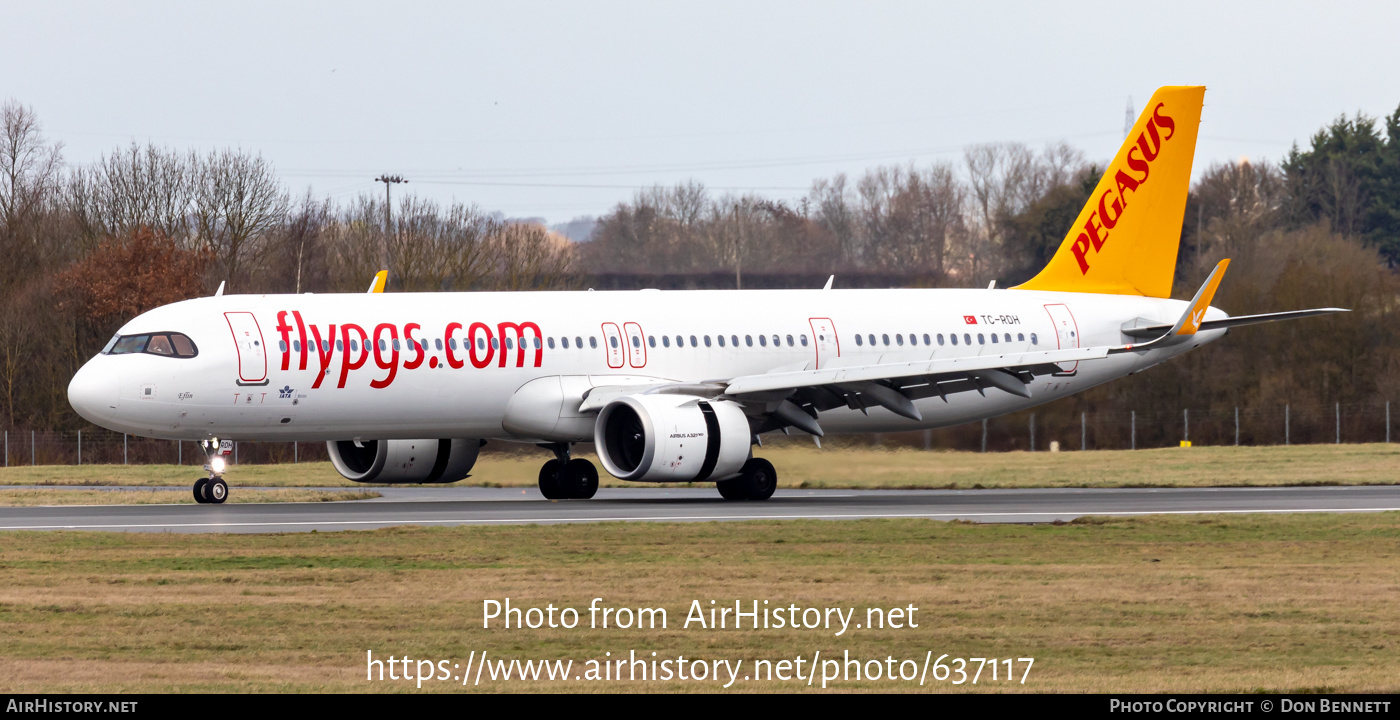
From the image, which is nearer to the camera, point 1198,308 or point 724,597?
point 724,597

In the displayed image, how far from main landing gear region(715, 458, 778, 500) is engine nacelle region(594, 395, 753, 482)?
3.75ft

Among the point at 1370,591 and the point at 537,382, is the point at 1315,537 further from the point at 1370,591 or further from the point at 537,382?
the point at 537,382

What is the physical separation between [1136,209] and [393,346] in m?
16.7

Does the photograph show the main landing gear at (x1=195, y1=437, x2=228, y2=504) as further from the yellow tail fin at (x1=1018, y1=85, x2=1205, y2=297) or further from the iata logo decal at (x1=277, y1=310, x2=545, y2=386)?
the yellow tail fin at (x1=1018, y1=85, x2=1205, y2=297)

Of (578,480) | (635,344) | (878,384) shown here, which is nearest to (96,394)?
(578,480)

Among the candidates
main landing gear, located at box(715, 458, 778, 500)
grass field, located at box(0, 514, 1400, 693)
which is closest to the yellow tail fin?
main landing gear, located at box(715, 458, 778, 500)

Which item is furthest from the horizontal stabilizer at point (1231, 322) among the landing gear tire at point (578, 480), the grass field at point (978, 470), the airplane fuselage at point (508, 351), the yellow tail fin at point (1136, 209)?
the landing gear tire at point (578, 480)

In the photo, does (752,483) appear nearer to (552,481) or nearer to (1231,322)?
(552,481)

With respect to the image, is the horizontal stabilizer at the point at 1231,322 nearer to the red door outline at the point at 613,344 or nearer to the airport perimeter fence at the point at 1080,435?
the airport perimeter fence at the point at 1080,435

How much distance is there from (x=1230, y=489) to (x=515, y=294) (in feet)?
46.4

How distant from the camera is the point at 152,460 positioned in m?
49.3

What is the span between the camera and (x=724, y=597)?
15.9 m

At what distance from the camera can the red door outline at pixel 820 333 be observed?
3369cm

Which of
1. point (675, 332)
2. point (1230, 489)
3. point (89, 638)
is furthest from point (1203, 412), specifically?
point (89, 638)
